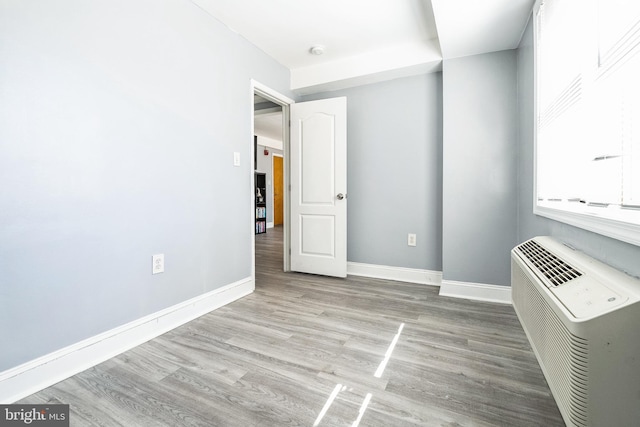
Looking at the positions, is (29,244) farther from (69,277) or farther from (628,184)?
(628,184)

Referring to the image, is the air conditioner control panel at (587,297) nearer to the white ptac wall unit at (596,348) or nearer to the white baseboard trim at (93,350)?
the white ptac wall unit at (596,348)

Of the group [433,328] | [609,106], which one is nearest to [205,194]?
[433,328]

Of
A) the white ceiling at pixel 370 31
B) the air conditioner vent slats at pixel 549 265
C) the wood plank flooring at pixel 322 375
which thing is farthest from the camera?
the white ceiling at pixel 370 31

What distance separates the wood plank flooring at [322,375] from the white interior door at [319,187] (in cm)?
101

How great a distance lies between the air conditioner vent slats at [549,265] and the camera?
104cm

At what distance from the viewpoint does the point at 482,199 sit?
251 centimetres

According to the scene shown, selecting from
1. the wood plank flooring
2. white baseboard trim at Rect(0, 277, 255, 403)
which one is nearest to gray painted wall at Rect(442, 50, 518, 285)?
the wood plank flooring

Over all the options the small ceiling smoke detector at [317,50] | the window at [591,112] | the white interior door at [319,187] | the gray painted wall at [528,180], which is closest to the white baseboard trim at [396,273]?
the white interior door at [319,187]

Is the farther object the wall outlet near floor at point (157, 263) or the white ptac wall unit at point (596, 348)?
the wall outlet near floor at point (157, 263)

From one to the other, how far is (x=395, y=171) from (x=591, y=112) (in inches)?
74.1

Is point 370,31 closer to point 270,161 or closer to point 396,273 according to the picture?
point 396,273

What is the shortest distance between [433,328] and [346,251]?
1394 millimetres

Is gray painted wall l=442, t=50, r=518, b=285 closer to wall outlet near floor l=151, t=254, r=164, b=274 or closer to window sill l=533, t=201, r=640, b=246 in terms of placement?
window sill l=533, t=201, r=640, b=246

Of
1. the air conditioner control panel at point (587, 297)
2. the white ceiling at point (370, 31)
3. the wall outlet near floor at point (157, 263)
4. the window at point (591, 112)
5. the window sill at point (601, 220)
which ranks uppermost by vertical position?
the white ceiling at point (370, 31)
